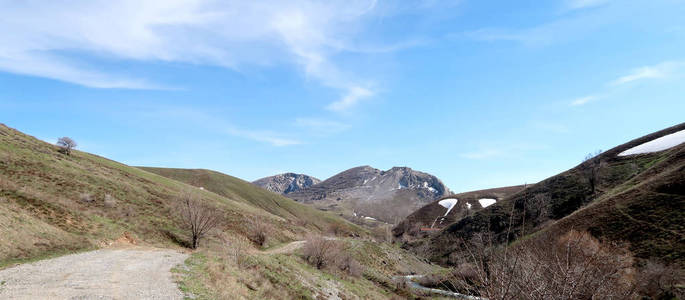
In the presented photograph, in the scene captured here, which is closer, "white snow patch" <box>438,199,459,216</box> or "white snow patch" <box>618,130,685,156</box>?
"white snow patch" <box>618,130,685,156</box>

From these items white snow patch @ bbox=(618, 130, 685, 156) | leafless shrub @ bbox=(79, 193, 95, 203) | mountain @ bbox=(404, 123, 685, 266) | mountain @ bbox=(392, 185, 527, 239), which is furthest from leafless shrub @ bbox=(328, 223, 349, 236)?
white snow patch @ bbox=(618, 130, 685, 156)

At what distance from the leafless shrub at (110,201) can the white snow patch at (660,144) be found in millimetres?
104798

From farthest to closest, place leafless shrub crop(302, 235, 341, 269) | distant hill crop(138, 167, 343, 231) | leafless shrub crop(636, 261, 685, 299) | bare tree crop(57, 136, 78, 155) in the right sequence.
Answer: distant hill crop(138, 167, 343, 231) < bare tree crop(57, 136, 78, 155) < leafless shrub crop(302, 235, 341, 269) < leafless shrub crop(636, 261, 685, 299)

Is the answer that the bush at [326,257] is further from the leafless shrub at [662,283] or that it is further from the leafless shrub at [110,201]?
the leafless shrub at [662,283]

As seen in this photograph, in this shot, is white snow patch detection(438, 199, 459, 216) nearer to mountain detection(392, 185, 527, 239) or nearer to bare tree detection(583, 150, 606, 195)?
mountain detection(392, 185, 527, 239)

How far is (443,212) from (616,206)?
105832 mm

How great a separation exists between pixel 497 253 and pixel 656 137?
372 ft

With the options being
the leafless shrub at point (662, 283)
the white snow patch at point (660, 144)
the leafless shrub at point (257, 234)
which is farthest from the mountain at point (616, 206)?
the leafless shrub at point (257, 234)

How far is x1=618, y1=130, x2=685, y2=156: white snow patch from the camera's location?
77.4m

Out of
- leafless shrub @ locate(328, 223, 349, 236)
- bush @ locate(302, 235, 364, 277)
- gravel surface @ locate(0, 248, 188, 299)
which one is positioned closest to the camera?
gravel surface @ locate(0, 248, 188, 299)

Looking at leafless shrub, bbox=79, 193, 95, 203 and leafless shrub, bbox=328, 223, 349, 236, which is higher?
leafless shrub, bbox=79, 193, 95, 203

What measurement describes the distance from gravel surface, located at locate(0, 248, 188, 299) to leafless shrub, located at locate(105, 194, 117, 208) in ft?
63.9

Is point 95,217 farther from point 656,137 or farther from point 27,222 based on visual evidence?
point 656,137

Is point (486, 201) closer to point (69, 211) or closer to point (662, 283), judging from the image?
point (662, 283)
